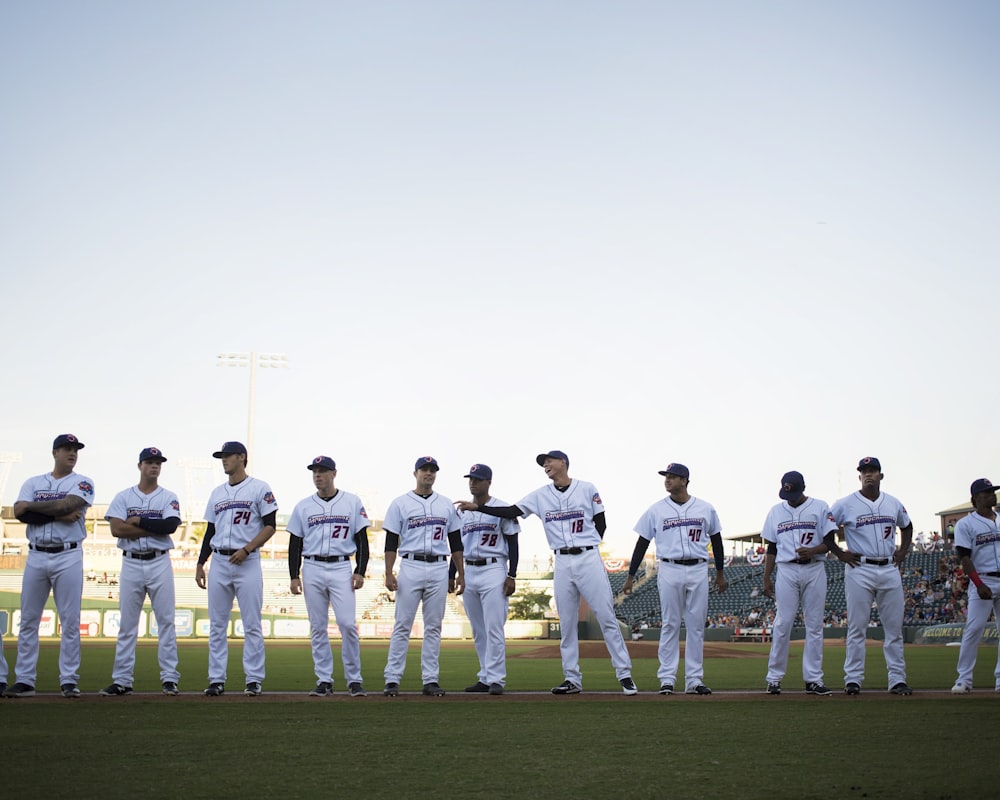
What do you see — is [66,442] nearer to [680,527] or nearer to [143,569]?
[143,569]

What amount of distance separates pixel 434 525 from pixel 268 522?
147 centimetres

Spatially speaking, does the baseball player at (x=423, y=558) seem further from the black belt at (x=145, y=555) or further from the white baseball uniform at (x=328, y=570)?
the black belt at (x=145, y=555)

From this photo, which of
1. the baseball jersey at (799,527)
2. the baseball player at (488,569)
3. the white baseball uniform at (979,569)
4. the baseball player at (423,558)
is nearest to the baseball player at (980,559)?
the white baseball uniform at (979,569)

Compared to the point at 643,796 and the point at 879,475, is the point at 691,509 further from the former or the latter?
the point at 643,796

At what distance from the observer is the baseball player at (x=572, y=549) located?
878 centimetres

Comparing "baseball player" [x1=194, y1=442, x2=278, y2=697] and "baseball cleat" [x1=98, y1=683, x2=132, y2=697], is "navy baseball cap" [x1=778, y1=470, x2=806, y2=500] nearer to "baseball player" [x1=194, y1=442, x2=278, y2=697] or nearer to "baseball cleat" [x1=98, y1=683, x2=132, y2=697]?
"baseball player" [x1=194, y1=442, x2=278, y2=697]

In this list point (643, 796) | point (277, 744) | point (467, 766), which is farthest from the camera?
point (277, 744)

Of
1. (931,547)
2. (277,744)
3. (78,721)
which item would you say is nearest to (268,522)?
(78,721)

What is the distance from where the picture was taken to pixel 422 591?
884 cm

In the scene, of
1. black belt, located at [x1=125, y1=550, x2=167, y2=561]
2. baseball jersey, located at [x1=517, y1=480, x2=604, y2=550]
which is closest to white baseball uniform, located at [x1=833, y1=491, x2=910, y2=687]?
baseball jersey, located at [x1=517, y1=480, x2=604, y2=550]

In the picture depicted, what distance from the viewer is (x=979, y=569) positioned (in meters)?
9.48

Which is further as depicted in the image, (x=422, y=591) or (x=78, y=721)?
(x=422, y=591)

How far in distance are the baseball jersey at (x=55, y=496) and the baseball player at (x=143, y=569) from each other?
0.88ft

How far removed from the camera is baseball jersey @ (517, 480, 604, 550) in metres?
8.88
